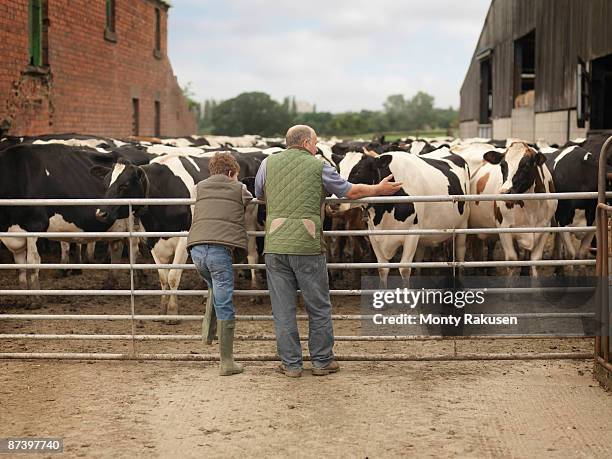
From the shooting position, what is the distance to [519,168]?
423 inches

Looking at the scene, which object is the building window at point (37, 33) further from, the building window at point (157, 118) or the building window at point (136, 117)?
the building window at point (157, 118)

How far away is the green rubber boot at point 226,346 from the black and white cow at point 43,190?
168 inches

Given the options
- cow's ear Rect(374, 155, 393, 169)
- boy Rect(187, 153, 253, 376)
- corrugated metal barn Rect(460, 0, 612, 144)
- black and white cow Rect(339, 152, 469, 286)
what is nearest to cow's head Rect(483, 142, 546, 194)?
black and white cow Rect(339, 152, 469, 286)

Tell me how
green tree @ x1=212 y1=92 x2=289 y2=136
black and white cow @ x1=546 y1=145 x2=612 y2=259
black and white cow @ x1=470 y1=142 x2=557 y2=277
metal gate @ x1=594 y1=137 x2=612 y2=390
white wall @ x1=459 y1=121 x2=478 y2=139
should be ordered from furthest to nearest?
1. green tree @ x1=212 y1=92 x2=289 y2=136
2. white wall @ x1=459 y1=121 x2=478 y2=139
3. black and white cow @ x1=546 y1=145 x2=612 y2=259
4. black and white cow @ x1=470 y1=142 x2=557 y2=277
5. metal gate @ x1=594 y1=137 x2=612 y2=390

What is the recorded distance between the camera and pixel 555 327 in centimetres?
906

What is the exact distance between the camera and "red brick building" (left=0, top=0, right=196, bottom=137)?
1980 cm

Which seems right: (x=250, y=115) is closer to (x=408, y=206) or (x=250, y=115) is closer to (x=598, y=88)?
(x=598, y=88)

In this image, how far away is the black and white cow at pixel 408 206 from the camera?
33.6 feet

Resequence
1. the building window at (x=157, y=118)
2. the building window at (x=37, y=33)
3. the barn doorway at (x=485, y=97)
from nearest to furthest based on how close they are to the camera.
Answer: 1. the building window at (x=37, y=33)
2. the building window at (x=157, y=118)
3. the barn doorway at (x=485, y=97)

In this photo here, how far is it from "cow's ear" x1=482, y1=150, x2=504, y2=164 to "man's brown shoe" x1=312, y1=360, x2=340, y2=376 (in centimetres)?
535

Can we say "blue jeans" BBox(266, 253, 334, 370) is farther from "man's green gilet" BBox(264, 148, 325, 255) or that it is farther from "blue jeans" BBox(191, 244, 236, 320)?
"blue jeans" BBox(191, 244, 236, 320)

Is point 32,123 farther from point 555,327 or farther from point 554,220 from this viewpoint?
point 555,327

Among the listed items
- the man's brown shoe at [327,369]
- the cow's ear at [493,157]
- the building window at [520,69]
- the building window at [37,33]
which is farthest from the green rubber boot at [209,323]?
the building window at [520,69]

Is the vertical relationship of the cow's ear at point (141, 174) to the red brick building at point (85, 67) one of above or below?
below
